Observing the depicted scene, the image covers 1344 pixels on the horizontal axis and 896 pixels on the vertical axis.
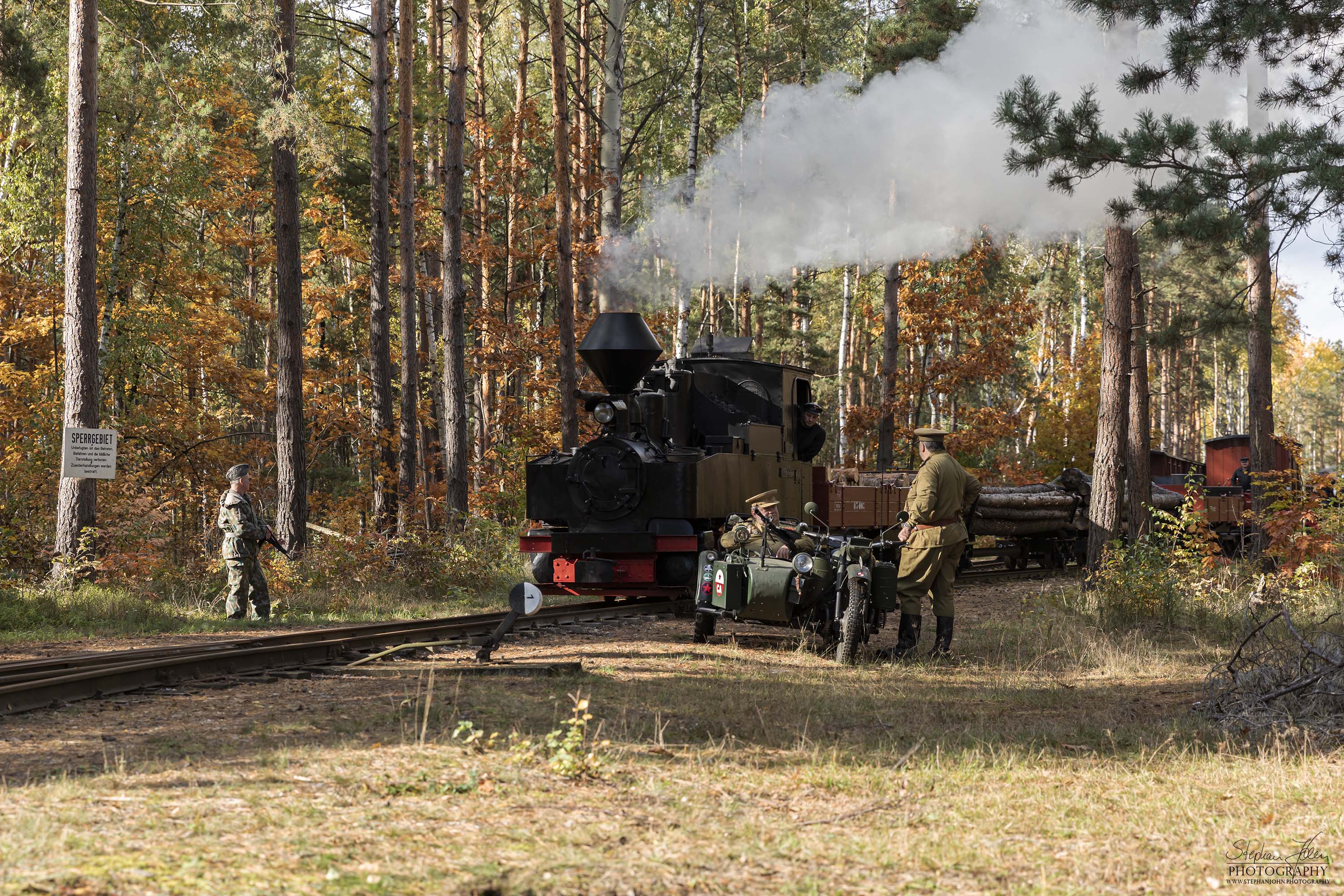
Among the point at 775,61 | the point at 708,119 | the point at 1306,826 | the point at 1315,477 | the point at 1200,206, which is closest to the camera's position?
the point at 1306,826

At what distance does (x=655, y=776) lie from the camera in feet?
18.2

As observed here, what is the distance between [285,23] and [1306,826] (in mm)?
15772

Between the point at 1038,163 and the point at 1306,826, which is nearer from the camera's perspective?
the point at 1306,826

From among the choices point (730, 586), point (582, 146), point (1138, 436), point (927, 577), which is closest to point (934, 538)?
point (927, 577)

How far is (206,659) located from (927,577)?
5.86 m

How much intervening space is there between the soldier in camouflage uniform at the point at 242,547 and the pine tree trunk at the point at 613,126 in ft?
33.5

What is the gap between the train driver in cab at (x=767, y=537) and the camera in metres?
9.96

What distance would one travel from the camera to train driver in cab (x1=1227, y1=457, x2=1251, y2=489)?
22.8 metres

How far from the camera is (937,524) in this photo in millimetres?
10156

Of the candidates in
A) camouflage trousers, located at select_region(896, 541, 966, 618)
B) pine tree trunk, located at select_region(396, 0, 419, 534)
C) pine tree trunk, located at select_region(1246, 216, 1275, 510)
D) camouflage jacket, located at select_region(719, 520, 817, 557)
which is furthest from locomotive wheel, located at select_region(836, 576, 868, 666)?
pine tree trunk, located at select_region(1246, 216, 1275, 510)

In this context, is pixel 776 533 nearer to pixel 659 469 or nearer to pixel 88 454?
pixel 659 469

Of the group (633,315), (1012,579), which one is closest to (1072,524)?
(1012,579)

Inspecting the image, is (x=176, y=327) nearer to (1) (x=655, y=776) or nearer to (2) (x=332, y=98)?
(2) (x=332, y=98)

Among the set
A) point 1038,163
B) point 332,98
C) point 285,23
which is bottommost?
point 1038,163
